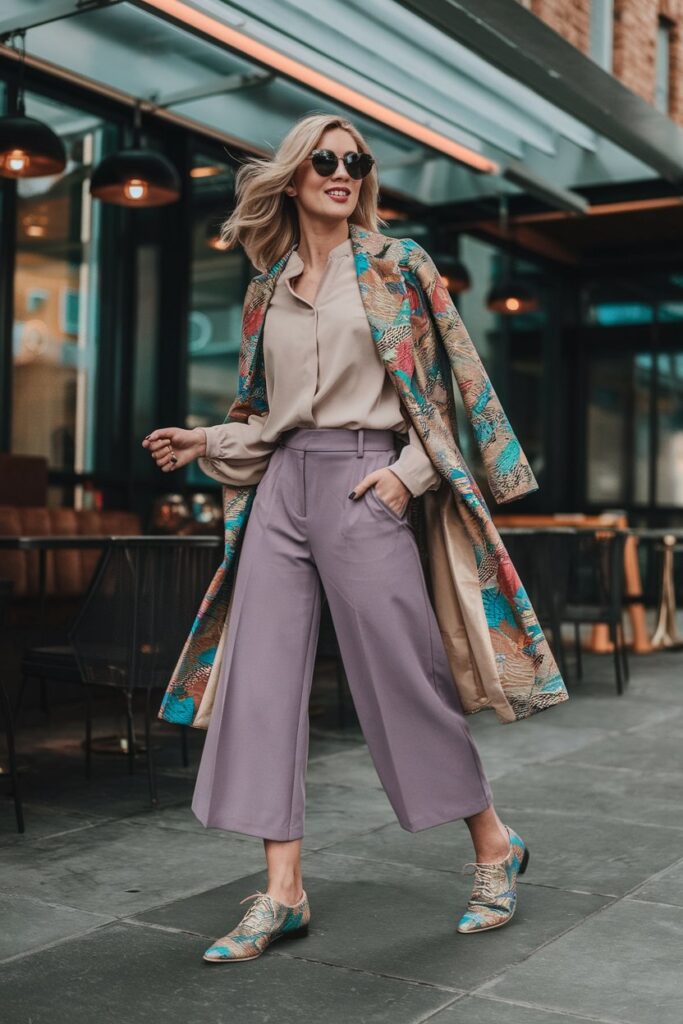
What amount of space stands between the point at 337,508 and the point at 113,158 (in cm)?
499

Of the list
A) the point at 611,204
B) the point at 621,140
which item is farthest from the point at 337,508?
the point at 611,204

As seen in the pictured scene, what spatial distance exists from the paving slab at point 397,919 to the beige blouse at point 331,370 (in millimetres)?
1005

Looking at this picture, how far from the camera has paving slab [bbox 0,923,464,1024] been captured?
2412mm

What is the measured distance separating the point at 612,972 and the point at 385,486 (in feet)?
3.69

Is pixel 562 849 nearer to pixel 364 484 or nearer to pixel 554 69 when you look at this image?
pixel 364 484

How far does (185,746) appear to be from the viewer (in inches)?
195

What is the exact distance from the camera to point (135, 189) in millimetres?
7211

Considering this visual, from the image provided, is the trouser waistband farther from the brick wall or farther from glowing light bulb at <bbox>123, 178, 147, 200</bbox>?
the brick wall

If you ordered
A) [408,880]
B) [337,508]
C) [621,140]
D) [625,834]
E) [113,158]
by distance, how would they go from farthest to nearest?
1. [621,140]
2. [113,158]
3. [625,834]
4. [408,880]
5. [337,508]

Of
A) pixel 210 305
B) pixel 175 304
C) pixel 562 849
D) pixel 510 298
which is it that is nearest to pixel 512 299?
pixel 510 298

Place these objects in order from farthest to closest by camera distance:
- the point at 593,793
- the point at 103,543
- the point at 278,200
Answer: the point at 103,543 → the point at 593,793 → the point at 278,200

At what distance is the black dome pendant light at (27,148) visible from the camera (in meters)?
6.41

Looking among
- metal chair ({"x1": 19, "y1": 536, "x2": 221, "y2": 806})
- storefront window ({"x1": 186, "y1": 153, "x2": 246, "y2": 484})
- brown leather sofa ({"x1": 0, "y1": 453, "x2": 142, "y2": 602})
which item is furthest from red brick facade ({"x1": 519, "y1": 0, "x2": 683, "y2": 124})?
metal chair ({"x1": 19, "y1": 536, "x2": 221, "y2": 806})

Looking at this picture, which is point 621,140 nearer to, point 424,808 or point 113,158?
point 113,158
